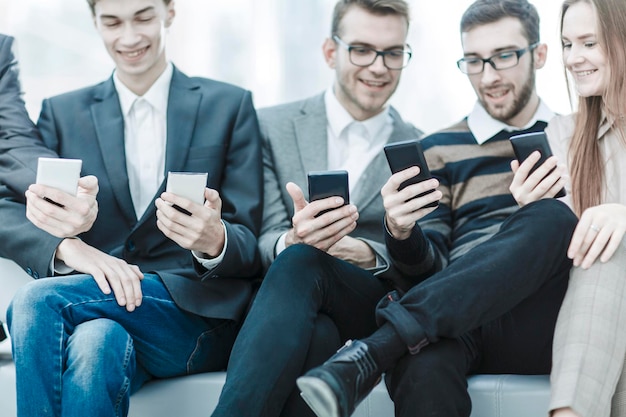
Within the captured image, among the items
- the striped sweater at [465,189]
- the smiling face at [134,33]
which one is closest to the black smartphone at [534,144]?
the striped sweater at [465,189]

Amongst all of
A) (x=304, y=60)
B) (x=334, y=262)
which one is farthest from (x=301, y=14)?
(x=334, y=262)

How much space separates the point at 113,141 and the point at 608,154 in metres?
1.36

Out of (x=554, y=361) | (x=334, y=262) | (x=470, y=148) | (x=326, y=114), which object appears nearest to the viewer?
(x=554, y=361)

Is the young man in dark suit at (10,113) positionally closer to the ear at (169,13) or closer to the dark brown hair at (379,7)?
the ear at (169,13)

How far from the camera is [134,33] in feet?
7.97

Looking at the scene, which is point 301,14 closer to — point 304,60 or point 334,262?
point 304,60

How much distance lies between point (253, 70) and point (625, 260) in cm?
257

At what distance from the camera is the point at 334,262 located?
2025 mm

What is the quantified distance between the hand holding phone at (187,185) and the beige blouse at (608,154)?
974 millimetres

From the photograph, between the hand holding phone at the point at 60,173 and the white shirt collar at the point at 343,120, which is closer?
the hand holding phone at the point at 60,173

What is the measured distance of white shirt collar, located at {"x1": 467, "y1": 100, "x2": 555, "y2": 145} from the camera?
8.21ft

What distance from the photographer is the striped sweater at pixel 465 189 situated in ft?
7.87

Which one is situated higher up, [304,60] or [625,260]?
[304,60]

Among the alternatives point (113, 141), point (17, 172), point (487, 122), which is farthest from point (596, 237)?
point (17, 172)
